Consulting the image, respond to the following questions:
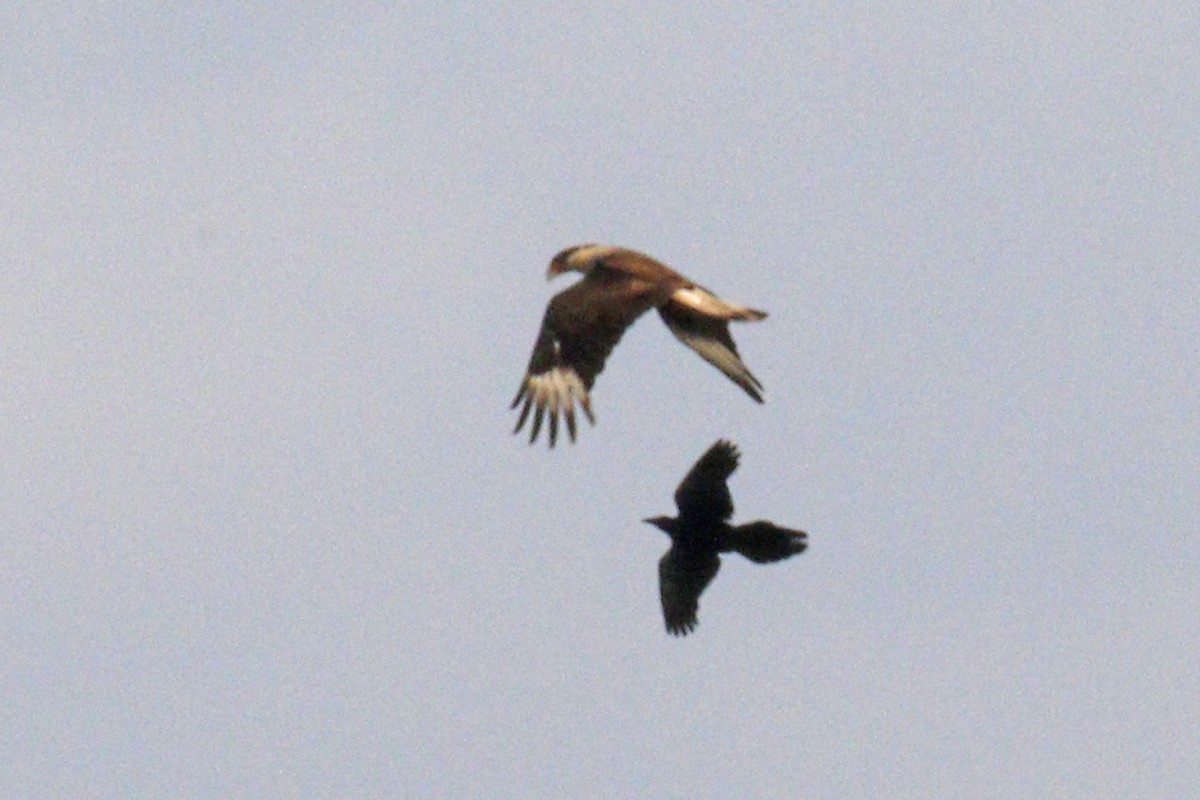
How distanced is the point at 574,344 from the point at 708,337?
1.09m

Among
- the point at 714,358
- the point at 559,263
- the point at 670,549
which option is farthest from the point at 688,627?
the point at 559,263

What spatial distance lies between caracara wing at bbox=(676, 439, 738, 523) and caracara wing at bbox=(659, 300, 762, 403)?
0.95 metres

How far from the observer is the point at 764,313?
20.5 meters

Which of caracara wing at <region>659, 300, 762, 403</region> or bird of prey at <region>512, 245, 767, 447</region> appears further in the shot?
caracara wing at <region>659, 300, 762, 403</region>

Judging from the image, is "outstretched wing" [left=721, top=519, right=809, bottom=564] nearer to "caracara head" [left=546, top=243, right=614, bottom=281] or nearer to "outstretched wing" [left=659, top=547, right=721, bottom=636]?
"outstretched wing" [left=659, top=547, right=721, bottom=636]

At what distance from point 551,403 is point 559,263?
2.97 meters

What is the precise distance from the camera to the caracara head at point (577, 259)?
70.0 ft

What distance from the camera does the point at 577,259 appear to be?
855 inches

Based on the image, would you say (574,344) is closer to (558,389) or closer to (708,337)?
(558,389)

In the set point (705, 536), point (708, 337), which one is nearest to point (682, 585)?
point (705, 536)

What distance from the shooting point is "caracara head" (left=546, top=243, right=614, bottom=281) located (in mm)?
21344

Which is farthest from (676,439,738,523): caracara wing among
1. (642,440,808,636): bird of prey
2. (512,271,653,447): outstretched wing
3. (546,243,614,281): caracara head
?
(546,243,614,281): caracara head

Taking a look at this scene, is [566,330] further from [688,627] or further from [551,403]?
[688,627]

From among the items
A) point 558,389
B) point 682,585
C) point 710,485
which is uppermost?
point 558,389
